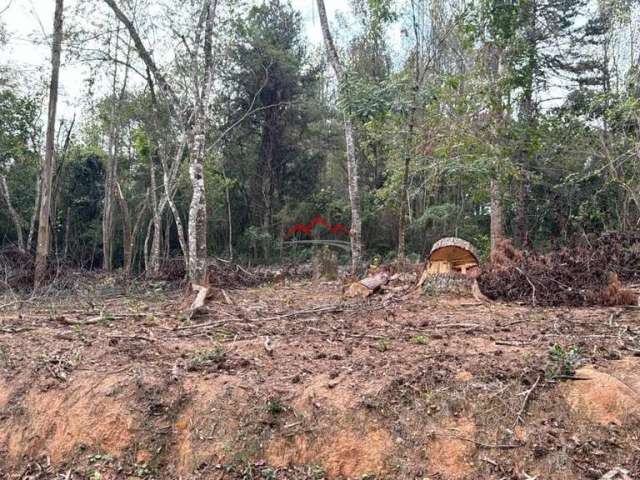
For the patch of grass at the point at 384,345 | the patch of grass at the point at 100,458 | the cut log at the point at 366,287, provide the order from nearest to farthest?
the patch of grass at the point at 100,458, the patch of grass at the point at 384,345, the cut log at the point at 366,287

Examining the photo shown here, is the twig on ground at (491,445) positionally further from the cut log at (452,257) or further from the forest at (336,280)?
the cut log at (452,257)

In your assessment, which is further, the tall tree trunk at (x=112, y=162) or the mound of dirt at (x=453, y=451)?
the tall tree trunk at (x=112, y=162)

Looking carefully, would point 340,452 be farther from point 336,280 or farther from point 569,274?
point 336,280

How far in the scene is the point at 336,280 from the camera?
988cm

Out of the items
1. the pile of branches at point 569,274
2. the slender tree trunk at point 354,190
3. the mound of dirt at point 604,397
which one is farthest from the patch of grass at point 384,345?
the slender tree trunk at point 354,190

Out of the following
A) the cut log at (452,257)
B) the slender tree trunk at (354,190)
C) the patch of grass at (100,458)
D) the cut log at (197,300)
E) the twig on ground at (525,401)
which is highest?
the slender tree trunk at (354,190)

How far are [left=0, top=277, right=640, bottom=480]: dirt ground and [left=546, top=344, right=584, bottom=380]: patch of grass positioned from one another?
12 mm

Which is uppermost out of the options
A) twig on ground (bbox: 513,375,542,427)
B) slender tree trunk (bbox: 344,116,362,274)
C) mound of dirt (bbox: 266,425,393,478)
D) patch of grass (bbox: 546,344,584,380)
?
slender tree trunk (bbox: 344,116,362,274)

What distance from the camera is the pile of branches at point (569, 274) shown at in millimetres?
5506

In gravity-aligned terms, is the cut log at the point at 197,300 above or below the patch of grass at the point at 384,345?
above

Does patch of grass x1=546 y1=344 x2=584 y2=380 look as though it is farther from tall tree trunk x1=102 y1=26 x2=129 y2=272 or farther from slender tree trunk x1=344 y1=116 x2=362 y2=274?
tall tree trunk x1=102 y1=26 x2=129 y2=272

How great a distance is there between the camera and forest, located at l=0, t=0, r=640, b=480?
114 inches

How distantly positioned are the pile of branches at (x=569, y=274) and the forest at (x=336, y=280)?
30 millimetres

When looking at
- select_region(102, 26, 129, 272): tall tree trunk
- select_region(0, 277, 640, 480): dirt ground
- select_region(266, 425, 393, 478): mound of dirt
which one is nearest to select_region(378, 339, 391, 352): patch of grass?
select_region(0, 277, 640, 480): dirt ground
